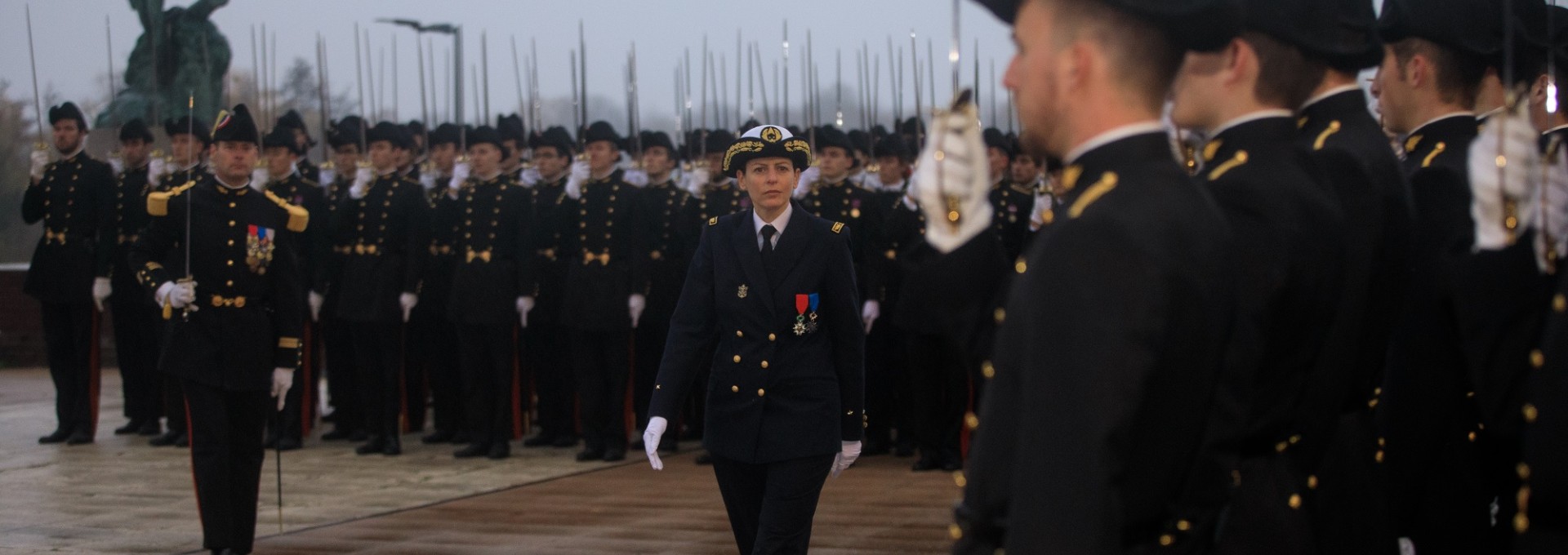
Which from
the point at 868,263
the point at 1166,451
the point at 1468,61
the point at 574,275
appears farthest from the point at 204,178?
the point at 1166,451

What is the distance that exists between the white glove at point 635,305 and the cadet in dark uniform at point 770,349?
508 cm

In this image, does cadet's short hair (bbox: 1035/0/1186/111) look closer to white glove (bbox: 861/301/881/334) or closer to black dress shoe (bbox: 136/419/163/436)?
white glove (bbox: 861/301/881/334)

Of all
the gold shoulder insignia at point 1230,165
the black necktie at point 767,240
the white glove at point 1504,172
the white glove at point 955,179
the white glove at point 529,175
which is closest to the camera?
the white glove at point 955,179

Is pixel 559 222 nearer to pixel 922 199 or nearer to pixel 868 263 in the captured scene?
pixel 868 263

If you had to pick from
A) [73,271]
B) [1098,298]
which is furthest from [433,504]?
[1098,298]

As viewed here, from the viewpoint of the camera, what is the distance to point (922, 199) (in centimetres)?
250

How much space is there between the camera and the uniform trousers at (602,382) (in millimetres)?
10648

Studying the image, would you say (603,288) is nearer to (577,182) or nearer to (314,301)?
(577,182)

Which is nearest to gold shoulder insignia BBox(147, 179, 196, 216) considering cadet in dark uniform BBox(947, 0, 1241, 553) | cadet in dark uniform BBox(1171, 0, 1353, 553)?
cadet in dark uniform BBox(1171, 0, 1353, 553)

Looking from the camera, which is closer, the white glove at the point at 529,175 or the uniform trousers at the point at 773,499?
the uniform trousers at the point at 773,499

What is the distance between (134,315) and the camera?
38.2ft

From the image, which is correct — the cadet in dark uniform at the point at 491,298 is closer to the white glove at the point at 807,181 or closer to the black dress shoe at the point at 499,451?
the black dress shoe at the point at 499,451

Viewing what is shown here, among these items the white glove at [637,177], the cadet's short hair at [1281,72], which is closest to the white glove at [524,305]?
the white glove at [637,177]

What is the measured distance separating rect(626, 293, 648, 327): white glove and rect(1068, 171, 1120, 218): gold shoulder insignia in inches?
335
